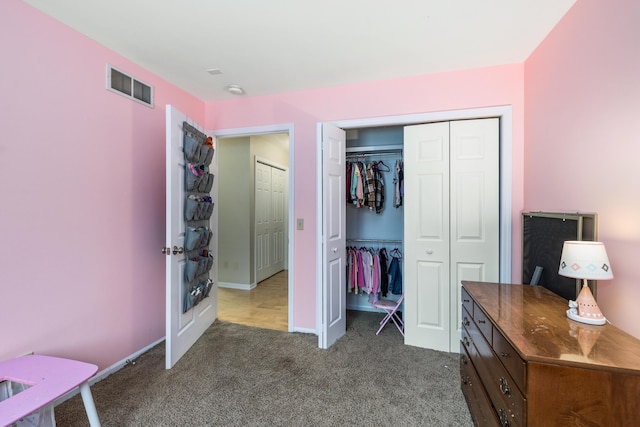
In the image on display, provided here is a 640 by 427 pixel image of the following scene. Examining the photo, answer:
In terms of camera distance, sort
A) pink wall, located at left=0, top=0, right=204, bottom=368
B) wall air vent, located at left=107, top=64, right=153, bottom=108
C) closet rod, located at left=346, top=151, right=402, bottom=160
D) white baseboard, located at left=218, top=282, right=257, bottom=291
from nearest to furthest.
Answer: pink wall, located at left=0, top=0, right=204, bottom=368 < wall air vent, located at left=107, top=64, right=153, bottom=108 < closet rod, located at left=346, top=151, right=402, bottom=160 < white baseboard, located at left=218, top=282, right=257, bottom=291

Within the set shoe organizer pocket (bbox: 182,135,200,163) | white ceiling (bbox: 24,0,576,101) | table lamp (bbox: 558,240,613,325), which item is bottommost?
table lamp (bbox: 558,240,613,325)

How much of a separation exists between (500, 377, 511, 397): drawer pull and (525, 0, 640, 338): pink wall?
624mm

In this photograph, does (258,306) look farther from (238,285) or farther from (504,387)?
(504,387)

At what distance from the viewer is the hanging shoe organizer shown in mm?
2350

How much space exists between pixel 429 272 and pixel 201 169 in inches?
86.6

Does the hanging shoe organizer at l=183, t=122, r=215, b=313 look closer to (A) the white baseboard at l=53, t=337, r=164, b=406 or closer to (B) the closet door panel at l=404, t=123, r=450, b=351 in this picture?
(A) the white baseboard at l=53, t=337, r=164, b=406

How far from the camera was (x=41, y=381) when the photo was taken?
4.25ft

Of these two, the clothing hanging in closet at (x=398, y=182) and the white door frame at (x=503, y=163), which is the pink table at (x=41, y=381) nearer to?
the white door frame at (x=503, y=163)

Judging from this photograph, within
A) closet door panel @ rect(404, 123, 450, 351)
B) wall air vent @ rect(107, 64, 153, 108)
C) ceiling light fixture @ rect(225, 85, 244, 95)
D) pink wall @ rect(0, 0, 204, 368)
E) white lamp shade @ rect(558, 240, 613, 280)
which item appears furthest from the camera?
ceiling light fixture @ rect(225, 85, 244, 95)

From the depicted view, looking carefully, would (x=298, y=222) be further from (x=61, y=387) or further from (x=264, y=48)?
(x=61, y=387)

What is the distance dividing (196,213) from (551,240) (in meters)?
2.54

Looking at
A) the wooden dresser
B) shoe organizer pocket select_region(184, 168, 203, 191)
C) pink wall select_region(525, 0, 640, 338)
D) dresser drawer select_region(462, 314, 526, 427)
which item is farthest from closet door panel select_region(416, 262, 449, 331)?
shoe organizer pocket select_region(184, 168, 203, 191)

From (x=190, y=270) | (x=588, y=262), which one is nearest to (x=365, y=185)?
(x=190, y=270)

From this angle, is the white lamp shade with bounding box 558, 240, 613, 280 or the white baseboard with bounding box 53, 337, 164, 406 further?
the white baseboard with bounding box 53, 337, 164, 406
